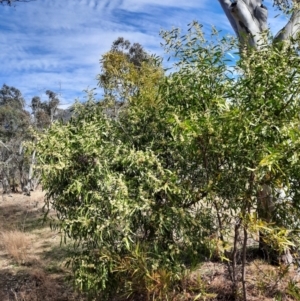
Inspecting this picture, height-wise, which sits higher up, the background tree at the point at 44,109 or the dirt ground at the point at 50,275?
the background tree at the point at 44,109

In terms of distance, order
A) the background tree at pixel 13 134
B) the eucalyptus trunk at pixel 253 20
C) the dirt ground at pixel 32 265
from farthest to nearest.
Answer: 1. the background tree at pixel 13 134
2. the dirt ground at pixel 32 265
3. the eucalyptus trunk at pixel 253 20

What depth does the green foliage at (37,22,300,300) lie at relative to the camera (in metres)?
2.67

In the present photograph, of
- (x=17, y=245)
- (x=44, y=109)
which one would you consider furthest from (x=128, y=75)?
(x=44, y=109)

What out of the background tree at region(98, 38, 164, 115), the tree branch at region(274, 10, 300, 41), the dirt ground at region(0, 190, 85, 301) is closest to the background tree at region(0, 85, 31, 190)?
the background tree at region(98, 38, 164, 115)

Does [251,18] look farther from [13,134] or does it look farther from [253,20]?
[13,134]

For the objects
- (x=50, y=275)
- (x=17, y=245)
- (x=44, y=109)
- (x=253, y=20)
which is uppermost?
(x=44, y=109)

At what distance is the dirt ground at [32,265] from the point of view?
16.8ft

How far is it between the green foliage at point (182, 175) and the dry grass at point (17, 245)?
3.81 metres

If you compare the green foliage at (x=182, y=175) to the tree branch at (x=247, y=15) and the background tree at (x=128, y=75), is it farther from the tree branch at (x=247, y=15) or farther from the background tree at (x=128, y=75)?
the tree branch at (x=247, y=15)

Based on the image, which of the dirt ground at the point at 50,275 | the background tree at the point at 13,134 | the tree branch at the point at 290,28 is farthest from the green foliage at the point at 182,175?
the background tree at the point at 13,134

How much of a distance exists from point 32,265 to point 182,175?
4.25 m

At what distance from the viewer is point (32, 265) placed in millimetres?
6531

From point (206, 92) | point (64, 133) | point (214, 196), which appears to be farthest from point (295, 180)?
point (64, 133)

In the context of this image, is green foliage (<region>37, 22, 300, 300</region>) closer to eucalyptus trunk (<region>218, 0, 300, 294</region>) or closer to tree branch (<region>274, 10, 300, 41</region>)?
eucalyptus trunk (<region>218, 0, 300, 294</region>)
